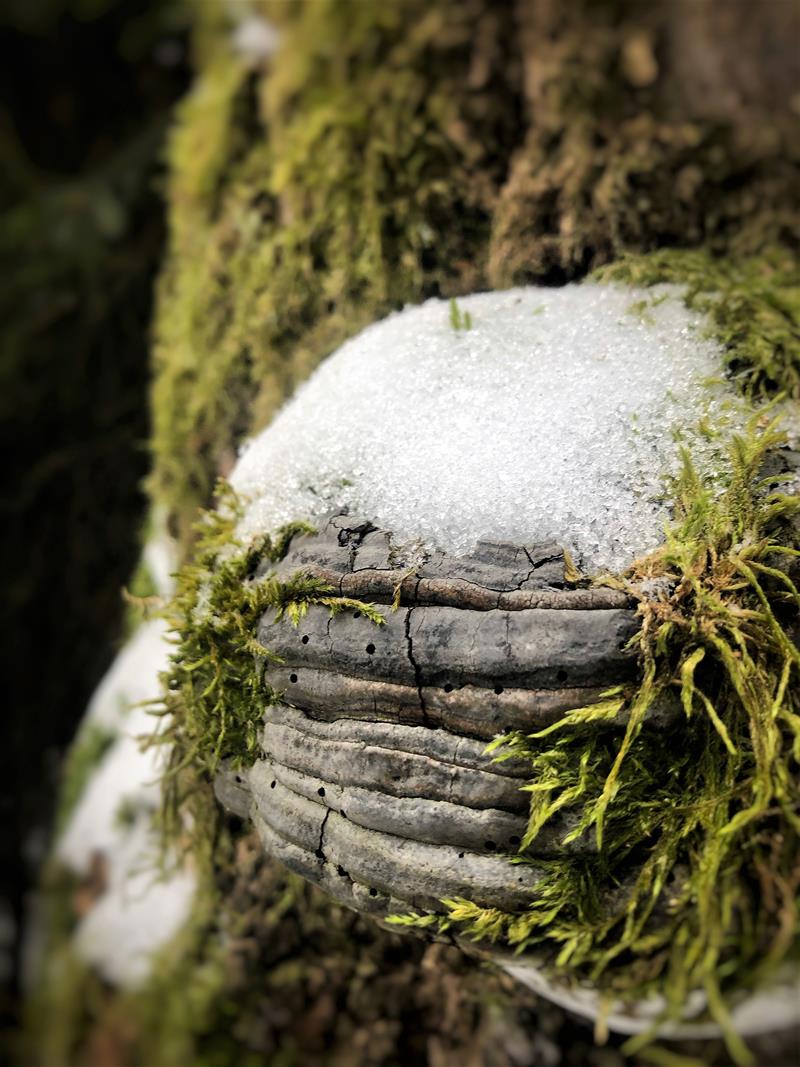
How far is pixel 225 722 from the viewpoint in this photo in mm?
1517

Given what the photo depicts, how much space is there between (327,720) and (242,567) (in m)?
0.37

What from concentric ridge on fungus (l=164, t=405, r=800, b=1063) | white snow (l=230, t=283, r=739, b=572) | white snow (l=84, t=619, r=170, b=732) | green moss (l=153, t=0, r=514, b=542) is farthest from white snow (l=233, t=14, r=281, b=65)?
concentric ridge on fungus (l=164, t=405, r=800, b=1063)

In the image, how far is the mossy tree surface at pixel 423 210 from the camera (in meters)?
1.98

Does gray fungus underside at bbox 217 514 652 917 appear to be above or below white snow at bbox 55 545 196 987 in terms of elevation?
above

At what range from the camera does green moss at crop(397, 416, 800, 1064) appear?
3.76ft

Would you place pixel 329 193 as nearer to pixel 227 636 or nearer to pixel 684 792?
pixel 227 636

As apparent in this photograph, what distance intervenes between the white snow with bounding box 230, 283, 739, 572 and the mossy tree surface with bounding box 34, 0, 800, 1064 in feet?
1.04

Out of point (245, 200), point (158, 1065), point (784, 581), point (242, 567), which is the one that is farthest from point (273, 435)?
point (158, 1065)

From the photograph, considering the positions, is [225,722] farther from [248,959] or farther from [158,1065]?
[158,1065]

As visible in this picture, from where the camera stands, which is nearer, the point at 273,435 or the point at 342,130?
the point at 273,435

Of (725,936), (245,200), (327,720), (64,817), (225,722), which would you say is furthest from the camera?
(64,817)

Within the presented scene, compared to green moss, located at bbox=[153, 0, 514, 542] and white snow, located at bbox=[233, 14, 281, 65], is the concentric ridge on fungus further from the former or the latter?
white snow, located at bbox=[233, 14, 281, 65]

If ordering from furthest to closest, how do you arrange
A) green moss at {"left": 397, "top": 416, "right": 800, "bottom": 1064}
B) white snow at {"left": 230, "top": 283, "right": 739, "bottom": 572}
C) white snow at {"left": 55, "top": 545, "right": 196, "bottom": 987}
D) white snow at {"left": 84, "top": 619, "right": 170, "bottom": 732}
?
white snow at {"left": 84, "top": 619, "right": 170, "bottom": 732} < white snow at {"left": 55, "top": 545, "right": 196, "bottom": 987} < white snow at {"left": 230, "top": 283, "right": 739, "bottom": 572} < green moss at {"left": 397, "top": 416, "right": 800, "bottom": 1064}

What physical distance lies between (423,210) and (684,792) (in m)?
1.56
